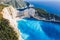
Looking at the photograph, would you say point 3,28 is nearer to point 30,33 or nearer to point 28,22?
point 30,33

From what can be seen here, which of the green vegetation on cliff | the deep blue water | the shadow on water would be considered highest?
the green vegetation on cliff

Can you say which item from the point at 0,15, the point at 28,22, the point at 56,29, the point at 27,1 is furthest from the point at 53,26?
the point at 0,15

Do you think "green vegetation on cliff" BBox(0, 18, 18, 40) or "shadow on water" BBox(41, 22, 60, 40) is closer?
"green vegetation on cliff" BBox(0, 18, 18, 40)

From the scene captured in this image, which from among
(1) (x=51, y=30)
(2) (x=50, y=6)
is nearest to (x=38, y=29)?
(1) (x=51, y=30)

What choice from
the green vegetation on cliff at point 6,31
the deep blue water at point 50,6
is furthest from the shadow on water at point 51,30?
the green vegetation on cliff at point 6,31

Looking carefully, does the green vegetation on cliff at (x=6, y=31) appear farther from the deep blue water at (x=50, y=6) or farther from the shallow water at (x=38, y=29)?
the deep blue water at (x=50, y=6)

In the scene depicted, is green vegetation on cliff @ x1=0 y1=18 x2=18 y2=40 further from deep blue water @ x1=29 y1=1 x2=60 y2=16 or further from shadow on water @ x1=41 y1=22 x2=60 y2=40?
deep blue water @ x1=29 y1=1 x2=60 y2=16

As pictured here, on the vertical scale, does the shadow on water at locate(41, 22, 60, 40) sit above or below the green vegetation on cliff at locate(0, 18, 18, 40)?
below

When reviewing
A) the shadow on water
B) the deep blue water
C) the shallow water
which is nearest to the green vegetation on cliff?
the shallow water

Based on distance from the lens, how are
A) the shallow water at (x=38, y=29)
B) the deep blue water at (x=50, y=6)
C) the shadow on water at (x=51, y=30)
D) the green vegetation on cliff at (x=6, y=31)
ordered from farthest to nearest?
the deep blue water at (x=50, y=6), the shadow on water at (x=51, y=30), the shallow water at (x=38, y=29), the green vegetation on cliff at (x=6, y=31)
